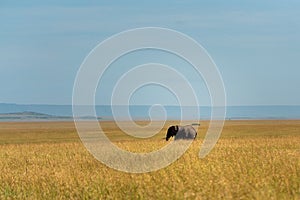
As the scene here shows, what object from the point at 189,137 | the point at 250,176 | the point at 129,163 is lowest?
the point at 189,137

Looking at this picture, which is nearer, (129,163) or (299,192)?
(299,192)

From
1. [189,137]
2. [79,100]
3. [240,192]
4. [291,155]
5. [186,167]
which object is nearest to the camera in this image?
[240,192]

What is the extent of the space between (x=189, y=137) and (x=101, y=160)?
53.0 feet

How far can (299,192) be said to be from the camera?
34.8ft

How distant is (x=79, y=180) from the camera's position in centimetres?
1410

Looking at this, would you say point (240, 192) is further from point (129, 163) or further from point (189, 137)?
point (189, 137)

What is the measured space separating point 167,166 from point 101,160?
16.6 feet

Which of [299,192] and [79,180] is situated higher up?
[299,192]

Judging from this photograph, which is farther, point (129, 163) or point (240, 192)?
point (129, 163)

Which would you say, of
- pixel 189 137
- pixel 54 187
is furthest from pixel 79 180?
pixel 189 137

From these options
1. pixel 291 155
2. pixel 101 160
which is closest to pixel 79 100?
A: pixel 101 160

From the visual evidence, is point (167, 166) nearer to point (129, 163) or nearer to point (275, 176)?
point (129, 163)

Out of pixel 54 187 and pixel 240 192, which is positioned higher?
pixel 240 192

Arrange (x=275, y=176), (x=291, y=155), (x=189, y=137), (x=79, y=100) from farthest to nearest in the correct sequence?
(x=189, y=137) → (x=291, y=155) → (x=79, y=100) → (x=275, y=176)
